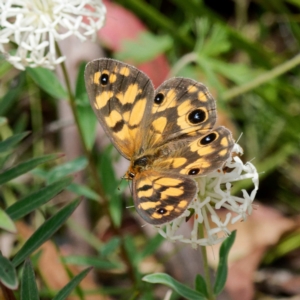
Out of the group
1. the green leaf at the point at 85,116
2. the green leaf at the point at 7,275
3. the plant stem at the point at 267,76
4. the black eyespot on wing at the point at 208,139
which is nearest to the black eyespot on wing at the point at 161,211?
the black eyespot on wing at the point at 208,139

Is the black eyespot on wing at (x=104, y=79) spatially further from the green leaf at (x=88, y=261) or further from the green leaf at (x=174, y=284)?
the green leaf at (x=88, y=261)

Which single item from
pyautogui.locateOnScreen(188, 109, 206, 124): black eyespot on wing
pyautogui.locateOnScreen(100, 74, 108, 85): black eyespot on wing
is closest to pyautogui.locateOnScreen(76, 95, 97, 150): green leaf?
pyautogui.locateOnScreen(100, 74, 108, 85): black eyespot on wing

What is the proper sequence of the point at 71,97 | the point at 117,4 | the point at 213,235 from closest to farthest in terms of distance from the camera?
the point at 213,235 → the point at 71,97 → the point at 117,4

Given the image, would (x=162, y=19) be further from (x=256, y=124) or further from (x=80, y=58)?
(x=256, y=124)

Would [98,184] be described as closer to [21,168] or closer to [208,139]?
[21,168]

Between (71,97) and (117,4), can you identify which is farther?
(117,4)

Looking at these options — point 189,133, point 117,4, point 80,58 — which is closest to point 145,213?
point 189,133

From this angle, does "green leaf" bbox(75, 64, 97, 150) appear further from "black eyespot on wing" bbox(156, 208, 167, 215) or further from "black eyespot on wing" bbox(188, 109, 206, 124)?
"black eyespot on wing" bbox(156, 208, 167, 215)
